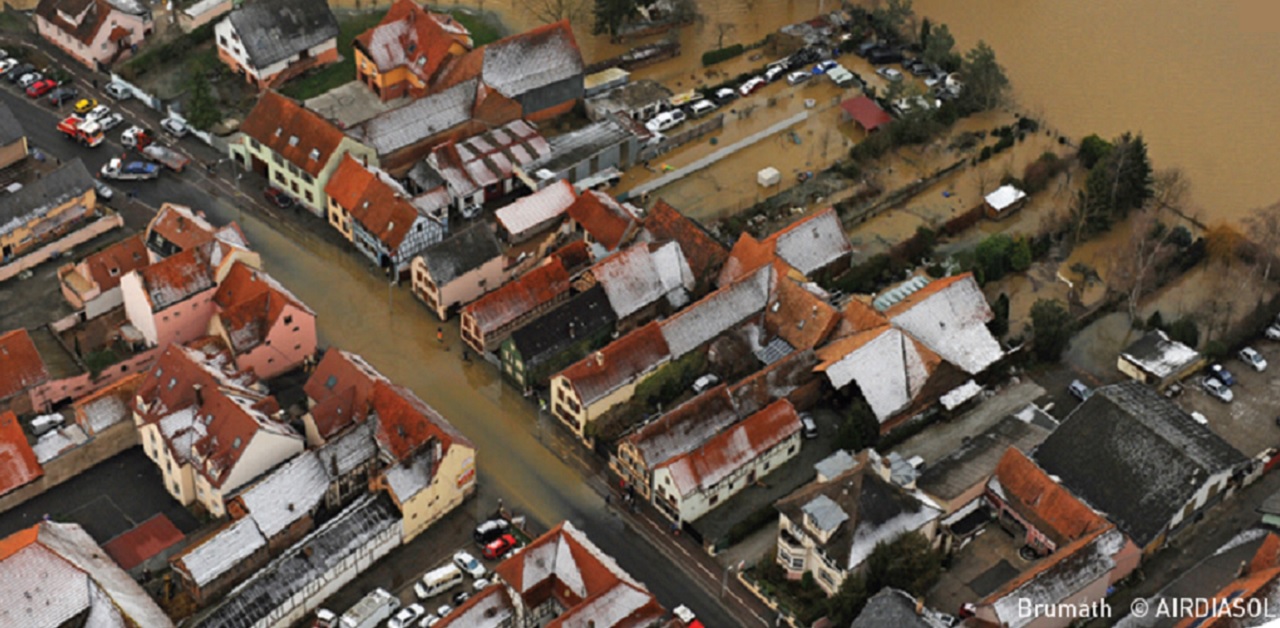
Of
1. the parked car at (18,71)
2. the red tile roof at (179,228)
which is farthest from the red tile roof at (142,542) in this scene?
the parked car at (18,71)

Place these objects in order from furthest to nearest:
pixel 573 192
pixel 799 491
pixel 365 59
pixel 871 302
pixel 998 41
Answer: pixel 998 41, pixel 365 59, pixel 573 192, pixel 871 302, pixel 799 491

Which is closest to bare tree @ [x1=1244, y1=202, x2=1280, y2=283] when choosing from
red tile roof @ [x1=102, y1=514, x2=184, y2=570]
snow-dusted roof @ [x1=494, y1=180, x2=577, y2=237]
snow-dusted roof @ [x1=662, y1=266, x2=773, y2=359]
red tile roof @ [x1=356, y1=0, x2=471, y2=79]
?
snow-dusted roof @ [x1=662, y1=266, x2=773, y2=359]

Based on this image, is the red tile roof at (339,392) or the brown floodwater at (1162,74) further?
the brown floodwater at (1162,74)

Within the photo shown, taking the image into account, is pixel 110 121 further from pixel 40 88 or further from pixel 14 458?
pixel 14 458

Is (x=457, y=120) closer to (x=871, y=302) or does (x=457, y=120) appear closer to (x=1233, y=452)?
(x=871, y=302)

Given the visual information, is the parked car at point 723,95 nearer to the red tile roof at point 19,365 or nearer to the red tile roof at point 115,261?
the red tile roof at point 115,261

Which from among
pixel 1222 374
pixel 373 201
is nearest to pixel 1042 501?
pixel 1222 374

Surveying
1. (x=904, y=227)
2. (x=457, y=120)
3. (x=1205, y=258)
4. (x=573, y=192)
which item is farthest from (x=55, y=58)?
(x=1205, y=258)

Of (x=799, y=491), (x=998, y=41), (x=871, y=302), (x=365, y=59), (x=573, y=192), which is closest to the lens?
Result: (x=799, y=491)
